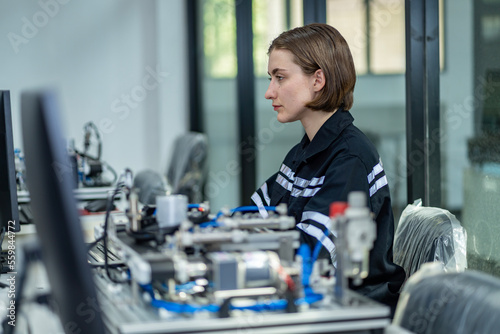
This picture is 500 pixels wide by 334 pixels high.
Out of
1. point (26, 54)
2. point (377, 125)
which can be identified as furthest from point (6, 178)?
point (26, 54)

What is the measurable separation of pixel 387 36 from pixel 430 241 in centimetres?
133

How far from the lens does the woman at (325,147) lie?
1.60 meters

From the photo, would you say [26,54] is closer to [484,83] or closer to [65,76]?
[65,76]

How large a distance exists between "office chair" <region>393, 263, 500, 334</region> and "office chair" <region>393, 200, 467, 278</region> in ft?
1.37

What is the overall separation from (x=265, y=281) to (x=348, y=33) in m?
2.16

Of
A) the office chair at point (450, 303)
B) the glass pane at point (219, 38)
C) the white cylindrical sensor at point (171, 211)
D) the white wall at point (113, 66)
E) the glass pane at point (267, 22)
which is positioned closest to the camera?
the office chair at point (450, 303)

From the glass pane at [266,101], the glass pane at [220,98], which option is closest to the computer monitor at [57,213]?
the glass pane at [266,101]

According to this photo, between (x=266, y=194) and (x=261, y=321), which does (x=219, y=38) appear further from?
(x=261, y=321)

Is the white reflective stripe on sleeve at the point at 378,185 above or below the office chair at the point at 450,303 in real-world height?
above

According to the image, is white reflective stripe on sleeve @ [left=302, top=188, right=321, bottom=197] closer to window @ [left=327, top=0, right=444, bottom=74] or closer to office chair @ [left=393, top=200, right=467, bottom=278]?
office chair @ [left=393, top=200, right=467, bottom=278]

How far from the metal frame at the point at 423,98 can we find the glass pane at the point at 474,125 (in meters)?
0.04

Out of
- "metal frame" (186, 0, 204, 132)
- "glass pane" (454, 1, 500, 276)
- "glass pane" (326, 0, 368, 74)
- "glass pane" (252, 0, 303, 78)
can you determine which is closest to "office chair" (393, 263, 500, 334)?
"glass pane" (454, 1, 500, 276)

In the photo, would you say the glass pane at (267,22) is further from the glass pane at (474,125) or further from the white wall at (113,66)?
the glass pane at (474,125)

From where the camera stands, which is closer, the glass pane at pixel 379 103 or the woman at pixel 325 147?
the woman at pixel 325 147
